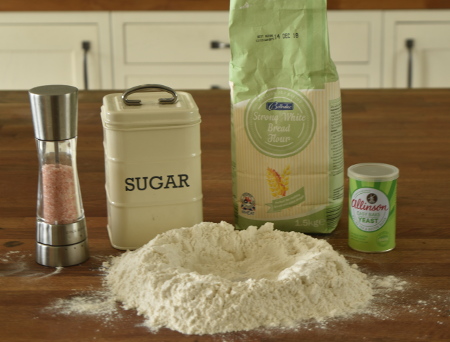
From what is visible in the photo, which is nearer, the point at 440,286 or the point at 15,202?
the point at 440,286

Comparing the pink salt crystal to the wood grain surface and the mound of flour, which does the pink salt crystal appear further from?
the wood grain surface

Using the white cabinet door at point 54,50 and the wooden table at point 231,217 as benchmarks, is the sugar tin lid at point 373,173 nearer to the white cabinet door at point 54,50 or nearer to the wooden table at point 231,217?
the wooden table at point 231,217

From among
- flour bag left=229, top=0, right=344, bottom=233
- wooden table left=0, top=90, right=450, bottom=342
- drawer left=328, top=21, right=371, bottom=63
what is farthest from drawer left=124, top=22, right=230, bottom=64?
flour bag left=229, top=0, right=344, bottom=233

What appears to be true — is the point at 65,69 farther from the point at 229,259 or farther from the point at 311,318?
the point at 311,318

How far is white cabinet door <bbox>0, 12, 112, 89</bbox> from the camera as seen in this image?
289cm

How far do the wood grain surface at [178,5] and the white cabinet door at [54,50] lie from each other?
0.12 ft

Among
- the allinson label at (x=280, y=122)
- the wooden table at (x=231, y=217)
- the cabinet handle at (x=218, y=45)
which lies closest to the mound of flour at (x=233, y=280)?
the wooden table at (x=231, y=217)

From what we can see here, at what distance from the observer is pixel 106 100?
1.13 meters

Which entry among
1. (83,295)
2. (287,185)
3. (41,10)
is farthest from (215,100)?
(41,10)

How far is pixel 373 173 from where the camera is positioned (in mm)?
1103

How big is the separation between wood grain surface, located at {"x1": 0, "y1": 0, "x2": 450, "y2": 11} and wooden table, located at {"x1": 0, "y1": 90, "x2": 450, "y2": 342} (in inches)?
37.4

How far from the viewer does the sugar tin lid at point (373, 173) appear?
1.07 meters

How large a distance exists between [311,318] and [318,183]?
294 millimetres

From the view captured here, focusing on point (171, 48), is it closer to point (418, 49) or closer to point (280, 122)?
point (418, 49)
